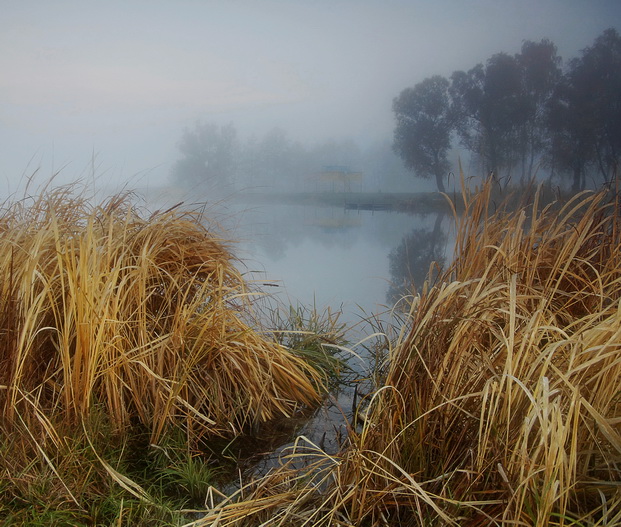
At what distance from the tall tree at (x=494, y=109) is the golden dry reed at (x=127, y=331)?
2.85m

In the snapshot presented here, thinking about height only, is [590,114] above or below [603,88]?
below

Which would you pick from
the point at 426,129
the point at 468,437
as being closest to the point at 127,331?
the point at 468,437

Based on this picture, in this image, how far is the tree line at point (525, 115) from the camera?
3967mm

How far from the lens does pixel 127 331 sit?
1.61 meters

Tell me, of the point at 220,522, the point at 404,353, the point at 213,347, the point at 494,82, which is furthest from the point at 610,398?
the point at 494,82

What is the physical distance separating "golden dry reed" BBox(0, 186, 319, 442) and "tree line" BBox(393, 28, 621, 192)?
2656mm

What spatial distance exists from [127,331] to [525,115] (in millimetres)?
3587

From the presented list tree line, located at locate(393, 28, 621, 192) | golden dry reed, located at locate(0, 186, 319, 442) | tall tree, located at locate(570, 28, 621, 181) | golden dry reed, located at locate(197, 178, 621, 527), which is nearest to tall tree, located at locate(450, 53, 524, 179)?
tree line, located at locate(393, 28, 621, 192)

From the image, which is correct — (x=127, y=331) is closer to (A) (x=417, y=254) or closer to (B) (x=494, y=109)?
(A) (x=417, y=254)

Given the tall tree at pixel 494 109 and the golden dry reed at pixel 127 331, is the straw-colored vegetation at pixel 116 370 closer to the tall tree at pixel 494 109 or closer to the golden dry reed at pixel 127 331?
the golden dry reed at pixel 127 331

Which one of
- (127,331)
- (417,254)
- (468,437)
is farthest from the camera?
(417,254)

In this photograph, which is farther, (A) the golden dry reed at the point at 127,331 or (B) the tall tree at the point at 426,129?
(B) the tall tree at the point at 426,129

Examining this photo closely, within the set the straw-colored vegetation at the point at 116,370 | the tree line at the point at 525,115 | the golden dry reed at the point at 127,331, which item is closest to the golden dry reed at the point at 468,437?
the straw-colored vegetation at the point at 116,370

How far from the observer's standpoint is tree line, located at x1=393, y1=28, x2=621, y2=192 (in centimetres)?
397
